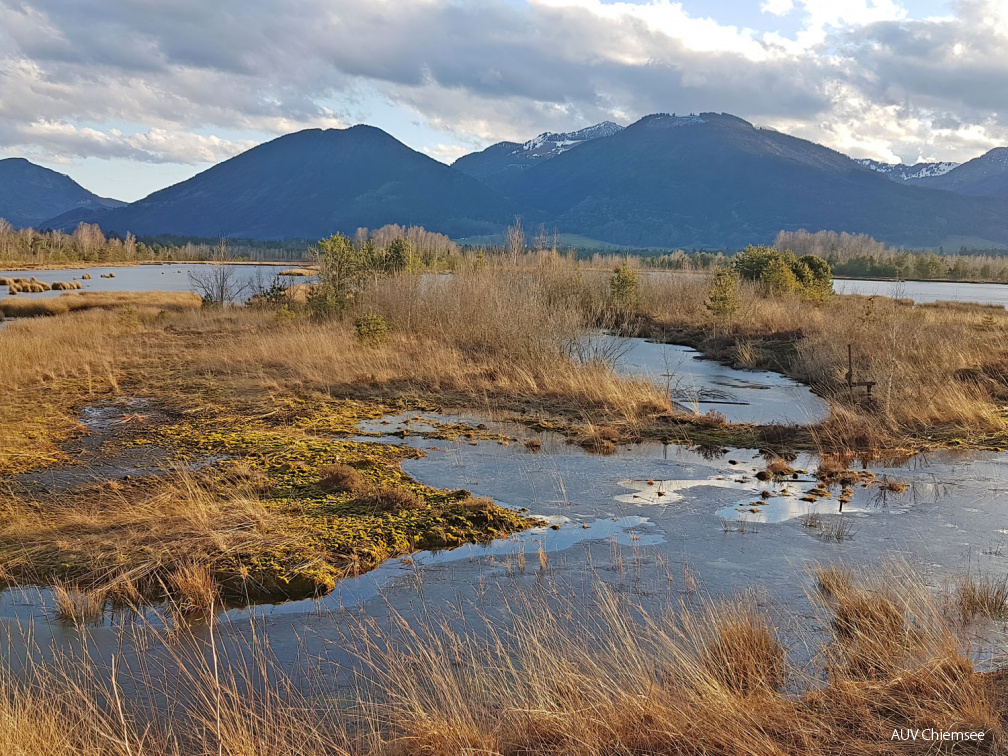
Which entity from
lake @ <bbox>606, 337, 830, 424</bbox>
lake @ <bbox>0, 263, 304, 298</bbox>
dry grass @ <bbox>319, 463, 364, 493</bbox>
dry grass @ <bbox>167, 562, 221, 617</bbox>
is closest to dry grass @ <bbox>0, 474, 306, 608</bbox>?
dry grass @ <bbox>167, 562, 221, 617</bbox>

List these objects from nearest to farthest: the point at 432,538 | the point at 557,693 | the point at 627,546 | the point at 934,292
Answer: the point at 557,693
the point at 627,546
the point at 432,538
the point at 934,292

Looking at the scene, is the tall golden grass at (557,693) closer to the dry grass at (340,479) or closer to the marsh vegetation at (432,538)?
the marsh vegetation at (432,538)

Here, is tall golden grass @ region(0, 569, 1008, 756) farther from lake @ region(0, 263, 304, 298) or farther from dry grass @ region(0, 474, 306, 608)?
lake @ region(0, 263, 304, 298)

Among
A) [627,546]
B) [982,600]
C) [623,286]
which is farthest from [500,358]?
[623,286]

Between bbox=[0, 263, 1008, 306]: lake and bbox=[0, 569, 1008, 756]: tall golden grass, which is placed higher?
bbox=[0, 263, 1008, 306]: lake

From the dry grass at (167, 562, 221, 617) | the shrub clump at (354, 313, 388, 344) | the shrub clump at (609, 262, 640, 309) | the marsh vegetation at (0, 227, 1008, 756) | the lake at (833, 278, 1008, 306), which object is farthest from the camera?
the lake at (833, 278, 1008, 306)

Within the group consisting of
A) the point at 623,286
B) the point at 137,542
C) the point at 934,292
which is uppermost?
the point at 934,292

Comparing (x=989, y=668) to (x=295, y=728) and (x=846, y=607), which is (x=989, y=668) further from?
(x=295, y=728)

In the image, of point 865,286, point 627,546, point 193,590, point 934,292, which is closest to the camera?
point 193,590

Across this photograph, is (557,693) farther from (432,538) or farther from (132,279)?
(132,279)

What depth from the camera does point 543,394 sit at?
17.3 metres

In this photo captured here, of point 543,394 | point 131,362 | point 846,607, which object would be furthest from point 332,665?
point 131,362

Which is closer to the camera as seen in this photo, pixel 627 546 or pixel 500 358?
pixel 627 546

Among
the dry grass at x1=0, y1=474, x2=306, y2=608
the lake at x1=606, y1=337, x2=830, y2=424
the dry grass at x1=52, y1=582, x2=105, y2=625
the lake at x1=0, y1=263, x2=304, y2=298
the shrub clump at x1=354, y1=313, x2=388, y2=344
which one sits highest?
the lake at x1=0, y1=263, x2=304, y2=298
